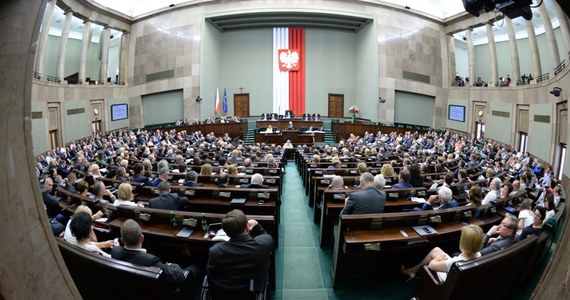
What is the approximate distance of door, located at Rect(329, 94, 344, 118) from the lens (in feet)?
77.3

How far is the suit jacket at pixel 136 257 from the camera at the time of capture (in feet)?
8.36

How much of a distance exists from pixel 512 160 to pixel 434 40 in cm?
1401

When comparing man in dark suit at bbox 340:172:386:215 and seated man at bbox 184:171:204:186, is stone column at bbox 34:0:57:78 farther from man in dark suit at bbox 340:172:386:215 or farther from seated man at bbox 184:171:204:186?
man in dark suit at bbox 340:172:386:215

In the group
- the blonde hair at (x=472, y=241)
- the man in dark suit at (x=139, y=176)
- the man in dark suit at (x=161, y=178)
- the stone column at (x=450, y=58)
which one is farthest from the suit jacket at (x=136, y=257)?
the stone column at (x=450, y=58)

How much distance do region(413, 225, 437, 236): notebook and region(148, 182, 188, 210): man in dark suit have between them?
10.2 feet

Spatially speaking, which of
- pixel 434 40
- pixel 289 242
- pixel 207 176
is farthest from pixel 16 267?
pixel 434 40

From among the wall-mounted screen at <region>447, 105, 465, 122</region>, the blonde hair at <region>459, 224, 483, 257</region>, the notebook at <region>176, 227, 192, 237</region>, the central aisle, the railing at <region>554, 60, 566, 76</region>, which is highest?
the railing at <region>554, 60, 566, 76</region>

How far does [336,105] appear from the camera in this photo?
23609 millimetres

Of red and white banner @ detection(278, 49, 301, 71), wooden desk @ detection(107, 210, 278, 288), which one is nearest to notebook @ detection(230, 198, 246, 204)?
wooden desk @ detection(107, 210, 278, 288)

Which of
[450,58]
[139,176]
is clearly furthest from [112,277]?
[450,58]

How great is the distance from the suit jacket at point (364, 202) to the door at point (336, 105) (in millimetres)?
20033

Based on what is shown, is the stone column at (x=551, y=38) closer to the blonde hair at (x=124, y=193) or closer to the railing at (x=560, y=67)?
the railing at (x=560, y=67)

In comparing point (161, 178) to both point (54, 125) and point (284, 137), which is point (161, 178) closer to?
point (284, 137)

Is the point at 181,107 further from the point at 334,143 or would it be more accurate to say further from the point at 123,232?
the point at 123,232
